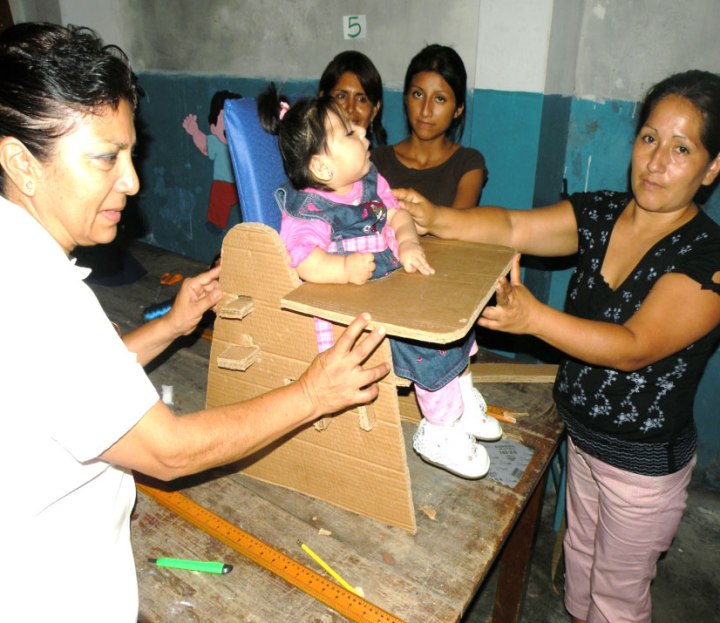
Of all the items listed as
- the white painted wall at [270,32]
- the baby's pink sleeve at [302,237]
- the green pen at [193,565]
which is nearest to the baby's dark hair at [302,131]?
the baby's pink sleeve at [302,237]

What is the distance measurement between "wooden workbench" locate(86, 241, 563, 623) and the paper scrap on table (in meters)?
0.02

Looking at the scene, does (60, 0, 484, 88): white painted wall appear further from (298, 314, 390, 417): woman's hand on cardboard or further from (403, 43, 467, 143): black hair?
(298, 314, 390, 417): woman's hand on cardboard

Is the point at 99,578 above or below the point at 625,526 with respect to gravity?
above

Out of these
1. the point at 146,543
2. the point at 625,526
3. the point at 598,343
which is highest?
the point at 598,343

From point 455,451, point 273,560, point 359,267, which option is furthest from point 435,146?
point 273,560

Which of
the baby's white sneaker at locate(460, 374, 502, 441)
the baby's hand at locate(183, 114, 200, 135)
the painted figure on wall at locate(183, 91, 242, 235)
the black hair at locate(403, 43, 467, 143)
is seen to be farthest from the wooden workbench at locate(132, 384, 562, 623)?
the baby's hand at locate(183, 114, 200, 135)

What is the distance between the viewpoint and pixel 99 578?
1148 mm

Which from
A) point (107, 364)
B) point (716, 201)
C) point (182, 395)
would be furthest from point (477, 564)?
point (716, 201)

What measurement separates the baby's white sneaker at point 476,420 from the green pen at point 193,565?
88cm

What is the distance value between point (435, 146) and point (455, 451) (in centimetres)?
176

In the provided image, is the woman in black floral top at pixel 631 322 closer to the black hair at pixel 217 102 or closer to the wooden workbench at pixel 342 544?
the wooden workbench at pixel 342 544

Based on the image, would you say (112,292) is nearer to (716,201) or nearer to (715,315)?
(715,315)

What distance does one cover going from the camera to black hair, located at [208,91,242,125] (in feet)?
13.9

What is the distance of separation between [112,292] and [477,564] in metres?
2.51
